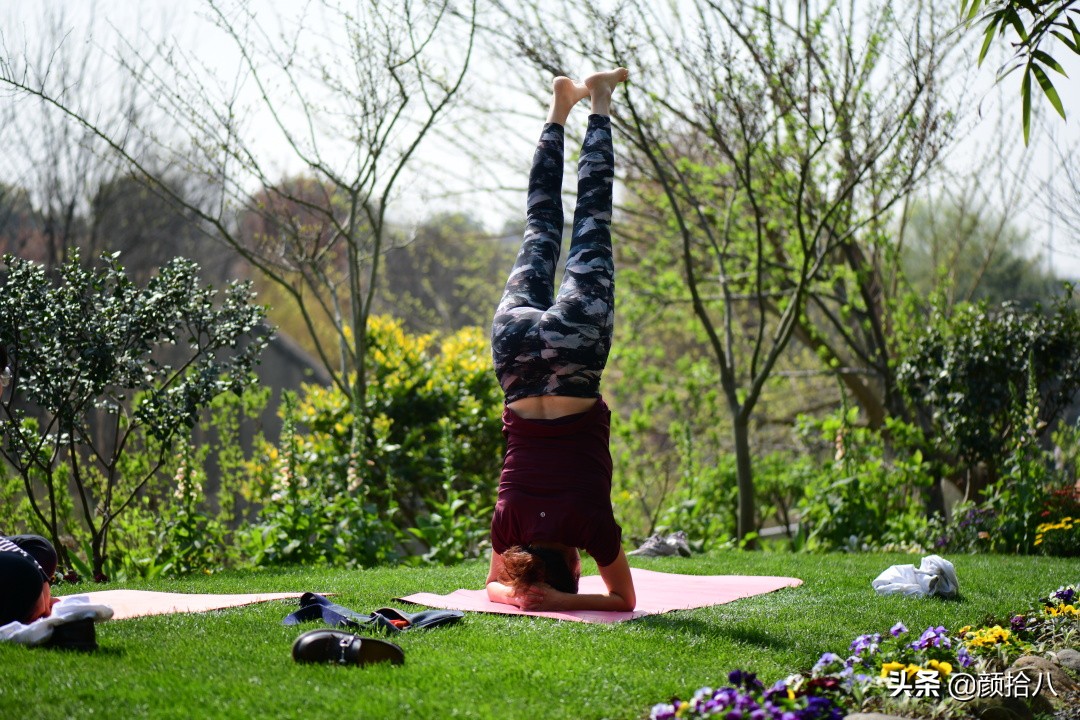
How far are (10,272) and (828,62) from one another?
5.45 meters

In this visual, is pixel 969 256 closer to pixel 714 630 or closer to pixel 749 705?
pixel 714 630

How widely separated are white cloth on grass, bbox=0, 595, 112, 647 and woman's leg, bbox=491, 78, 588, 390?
1.62m

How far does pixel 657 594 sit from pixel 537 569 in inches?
29.3

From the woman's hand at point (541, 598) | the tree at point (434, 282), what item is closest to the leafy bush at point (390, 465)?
the woman's hand at point (541, 598)

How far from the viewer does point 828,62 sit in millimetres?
7129

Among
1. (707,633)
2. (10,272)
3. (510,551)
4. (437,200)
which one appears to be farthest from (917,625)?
(437,200)

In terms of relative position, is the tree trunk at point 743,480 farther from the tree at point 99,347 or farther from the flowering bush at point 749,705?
the flowering bush at point 749,705

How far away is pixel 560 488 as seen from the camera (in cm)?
371

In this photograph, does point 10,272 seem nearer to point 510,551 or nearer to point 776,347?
point 510,551

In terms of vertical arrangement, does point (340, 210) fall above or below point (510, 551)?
above

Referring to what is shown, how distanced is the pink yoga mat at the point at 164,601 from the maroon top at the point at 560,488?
35.9 inches

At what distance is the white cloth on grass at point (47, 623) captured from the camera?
272 centimetres

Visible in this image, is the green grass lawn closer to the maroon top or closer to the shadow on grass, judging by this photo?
the shadow on grass

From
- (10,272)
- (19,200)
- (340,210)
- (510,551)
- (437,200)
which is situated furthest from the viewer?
(19,200)
